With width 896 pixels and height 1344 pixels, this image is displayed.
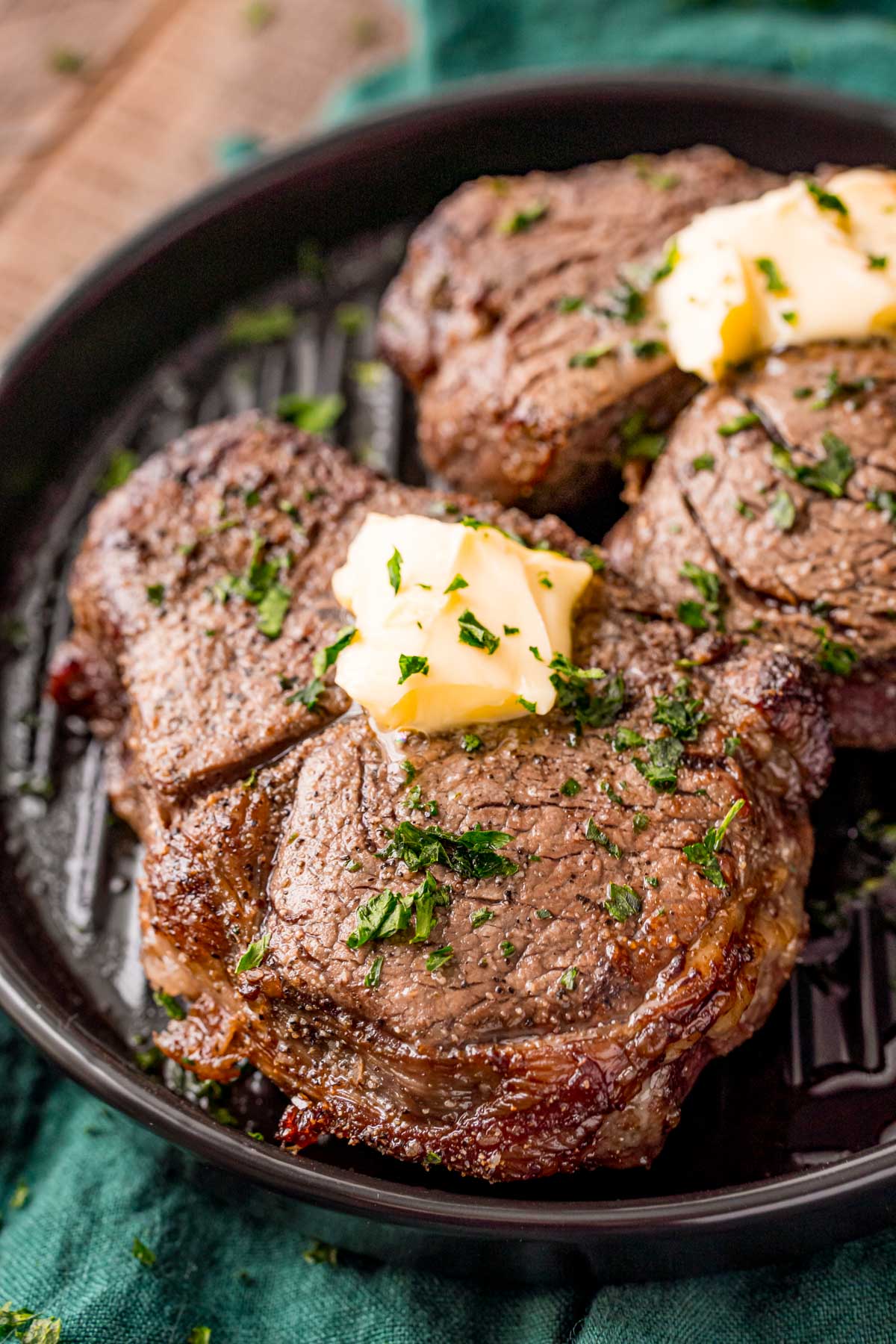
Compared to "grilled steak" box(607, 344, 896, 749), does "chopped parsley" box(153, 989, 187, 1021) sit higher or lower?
lower

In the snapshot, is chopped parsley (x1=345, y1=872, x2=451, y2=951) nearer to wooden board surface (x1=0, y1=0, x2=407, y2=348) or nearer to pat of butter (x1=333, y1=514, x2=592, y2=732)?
pat of butter (x1=333, y1=514, x2=592, y2=732)

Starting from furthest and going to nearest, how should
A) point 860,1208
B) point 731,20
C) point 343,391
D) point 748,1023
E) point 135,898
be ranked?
point 731,20 → point 343,391 → point 135,898 → point 748,1023 → point 860,1208

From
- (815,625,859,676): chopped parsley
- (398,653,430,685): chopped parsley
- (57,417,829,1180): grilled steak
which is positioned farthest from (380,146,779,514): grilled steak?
(398,653,430,685): chopped parsley

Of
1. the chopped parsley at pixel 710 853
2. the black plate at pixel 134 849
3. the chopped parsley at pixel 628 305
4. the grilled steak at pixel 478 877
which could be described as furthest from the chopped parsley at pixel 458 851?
the chopped parsley at pixel 628 305

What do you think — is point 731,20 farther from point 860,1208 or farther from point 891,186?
point 860,1208

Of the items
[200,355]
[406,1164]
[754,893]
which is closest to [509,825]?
[754,893]

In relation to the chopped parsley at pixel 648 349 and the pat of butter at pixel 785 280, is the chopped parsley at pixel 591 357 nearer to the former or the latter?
the chopped parsley at pixel 648 349
